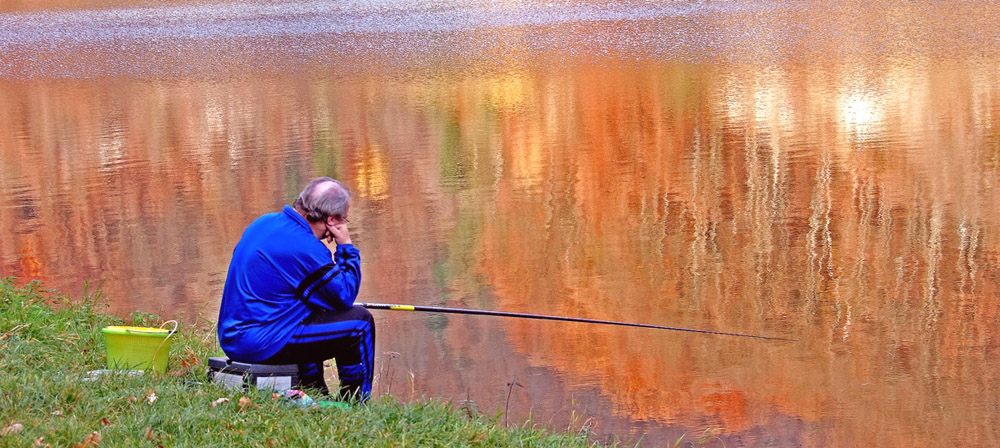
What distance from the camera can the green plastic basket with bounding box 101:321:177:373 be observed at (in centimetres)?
448

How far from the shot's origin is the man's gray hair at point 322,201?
4.18 m

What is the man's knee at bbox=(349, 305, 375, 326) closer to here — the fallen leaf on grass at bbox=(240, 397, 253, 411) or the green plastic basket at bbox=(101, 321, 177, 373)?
the fallen leaf on grass at bbox=(240, 397, 253, 411)

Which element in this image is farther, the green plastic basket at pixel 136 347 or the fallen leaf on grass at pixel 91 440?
the green plastic basket at pixel 136 347

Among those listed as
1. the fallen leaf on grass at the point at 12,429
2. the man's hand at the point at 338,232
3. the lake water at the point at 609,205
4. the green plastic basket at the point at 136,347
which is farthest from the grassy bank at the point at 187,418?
the lake water at the point at 609,205

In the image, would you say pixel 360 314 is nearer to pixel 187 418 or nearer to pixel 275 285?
pixel 275 285

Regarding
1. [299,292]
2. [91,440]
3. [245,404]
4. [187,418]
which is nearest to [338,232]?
[299,292]

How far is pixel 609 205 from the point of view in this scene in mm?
8625

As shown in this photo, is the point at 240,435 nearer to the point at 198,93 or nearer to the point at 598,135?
the point at 598,135

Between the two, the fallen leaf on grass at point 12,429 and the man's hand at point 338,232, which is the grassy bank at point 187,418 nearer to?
the fallen leaf on grass at point 12,429

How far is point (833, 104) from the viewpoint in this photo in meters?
12.5

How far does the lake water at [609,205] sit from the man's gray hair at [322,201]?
136 centimetres

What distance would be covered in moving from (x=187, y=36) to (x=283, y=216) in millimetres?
19707

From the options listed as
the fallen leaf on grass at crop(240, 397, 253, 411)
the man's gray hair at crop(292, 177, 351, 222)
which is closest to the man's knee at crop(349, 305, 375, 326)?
the man's gray hair at crop(292, 177, 351, 222)

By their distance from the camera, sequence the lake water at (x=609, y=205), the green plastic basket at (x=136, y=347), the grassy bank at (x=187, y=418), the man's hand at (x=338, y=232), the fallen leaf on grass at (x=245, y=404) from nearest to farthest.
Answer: the grassy bank at (x=187, y=418) < the fallen leaf on grass at (x=245, y=404) < the man's hand at (x=338, y=232) < the green plastic basket at (x=136, y=347) < the lake water at (x=609, y=205)
